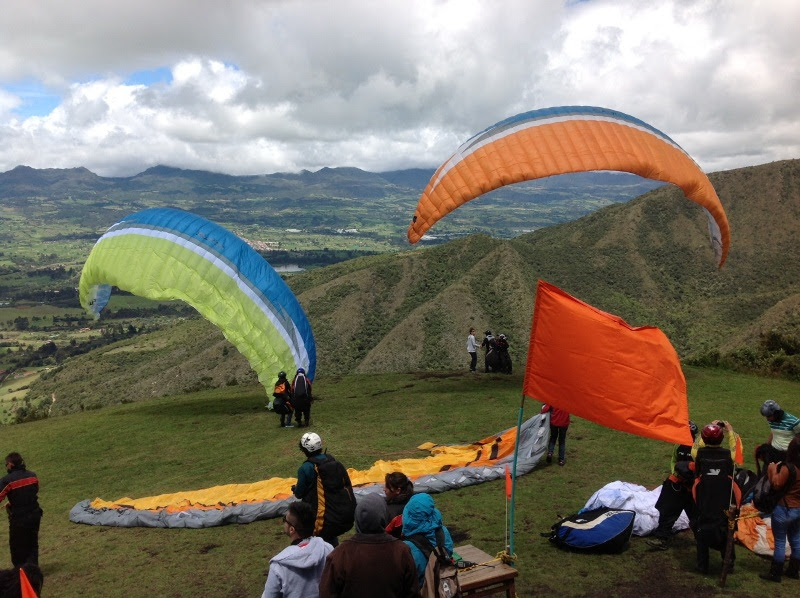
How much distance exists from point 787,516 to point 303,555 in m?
5.41

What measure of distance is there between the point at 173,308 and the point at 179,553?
14919cm

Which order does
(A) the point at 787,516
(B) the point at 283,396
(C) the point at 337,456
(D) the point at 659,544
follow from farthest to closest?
(B) the point at 283,396
(C) the point at 337,456
(D) the point at 659,544
(A) the point at 787,516

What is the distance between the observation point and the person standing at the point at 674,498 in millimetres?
7621

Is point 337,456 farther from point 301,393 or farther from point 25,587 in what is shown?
point 25,587

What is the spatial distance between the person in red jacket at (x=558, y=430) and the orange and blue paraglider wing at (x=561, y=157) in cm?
526

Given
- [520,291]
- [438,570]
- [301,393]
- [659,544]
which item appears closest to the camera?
[438,570]

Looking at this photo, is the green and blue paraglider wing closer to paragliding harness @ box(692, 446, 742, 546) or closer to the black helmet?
paragliding harness @ box(692, 446, 742, 546)

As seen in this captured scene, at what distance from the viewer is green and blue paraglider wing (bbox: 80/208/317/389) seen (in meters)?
15.9

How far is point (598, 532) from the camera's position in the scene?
7.55 m

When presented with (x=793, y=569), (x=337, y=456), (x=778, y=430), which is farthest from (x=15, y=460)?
(x=778, y=430)

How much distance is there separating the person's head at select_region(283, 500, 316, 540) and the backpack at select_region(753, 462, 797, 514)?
515cm

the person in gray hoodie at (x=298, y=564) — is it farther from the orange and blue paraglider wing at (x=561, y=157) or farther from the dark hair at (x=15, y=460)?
the orange and blue paraglider wing at (x=561, y=157)

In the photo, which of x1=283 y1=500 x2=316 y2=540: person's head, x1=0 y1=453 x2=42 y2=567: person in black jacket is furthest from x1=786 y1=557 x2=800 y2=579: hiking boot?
x1=0 y1=453 x2=42 y2=567: person in black jacket

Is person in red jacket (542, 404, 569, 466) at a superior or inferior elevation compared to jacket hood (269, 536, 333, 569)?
inferior
